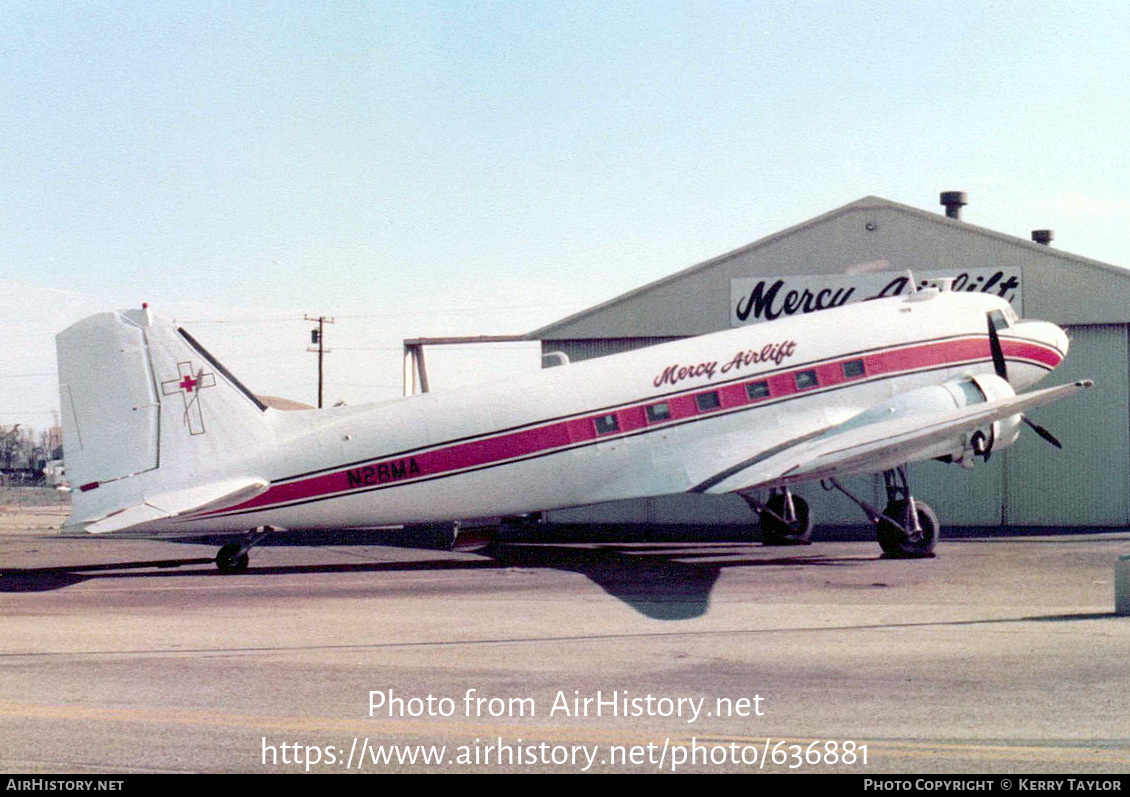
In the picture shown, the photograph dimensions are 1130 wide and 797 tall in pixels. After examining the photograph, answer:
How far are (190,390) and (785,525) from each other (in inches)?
544

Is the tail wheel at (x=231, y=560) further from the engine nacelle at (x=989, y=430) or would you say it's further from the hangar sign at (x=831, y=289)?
the hangar sign at (x=831, y=289)

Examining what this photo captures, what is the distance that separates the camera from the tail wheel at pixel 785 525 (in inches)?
1006

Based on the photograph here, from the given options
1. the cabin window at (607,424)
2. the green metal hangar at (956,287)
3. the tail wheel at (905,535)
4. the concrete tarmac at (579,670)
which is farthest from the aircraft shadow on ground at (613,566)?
the green metal hangar at (956,287)

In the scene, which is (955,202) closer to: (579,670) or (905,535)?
(905,535)

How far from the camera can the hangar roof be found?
1251 inches

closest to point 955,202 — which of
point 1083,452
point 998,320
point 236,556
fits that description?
point 1083,452

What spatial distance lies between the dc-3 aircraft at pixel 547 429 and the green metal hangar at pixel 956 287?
9529 mm

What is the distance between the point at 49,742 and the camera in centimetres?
848

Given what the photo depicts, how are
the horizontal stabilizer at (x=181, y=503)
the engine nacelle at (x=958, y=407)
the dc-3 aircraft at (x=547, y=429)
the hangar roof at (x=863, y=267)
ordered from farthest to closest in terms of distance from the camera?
the hangar roof at (x=863, y=267)
the engine nacelle at (x=958, y=407)
the dc-3 aircraft at (x=547, y=429)
the horizontal stabilizer at (x=181, y=503)

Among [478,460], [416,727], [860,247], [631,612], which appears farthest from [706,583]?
[860,247]

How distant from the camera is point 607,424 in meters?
21.6

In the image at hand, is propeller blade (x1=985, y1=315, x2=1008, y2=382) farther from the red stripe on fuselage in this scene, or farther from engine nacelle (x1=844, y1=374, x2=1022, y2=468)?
engine nacelle (x1=844, y1=374, x2=1022, y2=468)

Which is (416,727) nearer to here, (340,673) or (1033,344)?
(340,673)

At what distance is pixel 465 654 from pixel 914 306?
49.7 ft
